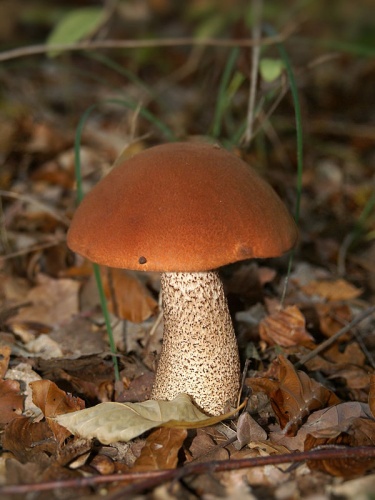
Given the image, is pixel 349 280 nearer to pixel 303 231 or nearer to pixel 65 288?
pixel 303 231

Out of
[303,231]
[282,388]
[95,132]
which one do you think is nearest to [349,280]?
[303,231]

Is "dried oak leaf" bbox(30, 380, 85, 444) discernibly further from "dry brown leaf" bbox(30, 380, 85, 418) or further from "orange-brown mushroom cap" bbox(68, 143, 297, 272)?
"orange-brown mushroom cap" bbox(68, 143, 297, 272)

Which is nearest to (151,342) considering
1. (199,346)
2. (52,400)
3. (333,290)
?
(199,346)

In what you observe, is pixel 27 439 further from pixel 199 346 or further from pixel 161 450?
pixel 199 346

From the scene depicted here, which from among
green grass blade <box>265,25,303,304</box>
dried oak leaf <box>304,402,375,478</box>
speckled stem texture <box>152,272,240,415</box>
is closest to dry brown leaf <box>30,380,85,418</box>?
speckled stem texture <box>152,272,240,415</box>

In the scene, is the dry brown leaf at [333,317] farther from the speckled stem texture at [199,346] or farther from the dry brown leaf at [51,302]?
the dry brown leaf at [51,302]
